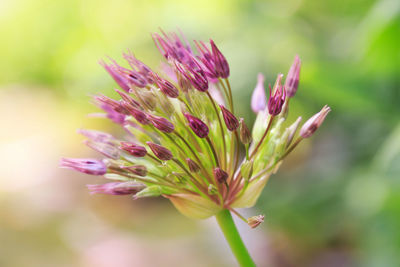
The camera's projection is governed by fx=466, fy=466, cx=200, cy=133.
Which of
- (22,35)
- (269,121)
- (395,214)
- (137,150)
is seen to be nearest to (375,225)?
(395,214)

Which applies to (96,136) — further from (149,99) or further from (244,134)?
(244,134)

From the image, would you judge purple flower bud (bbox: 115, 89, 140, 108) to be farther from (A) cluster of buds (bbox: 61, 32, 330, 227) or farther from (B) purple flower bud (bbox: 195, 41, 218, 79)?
(B) purple flower bud (bbox: 195, 41, 218, 79)

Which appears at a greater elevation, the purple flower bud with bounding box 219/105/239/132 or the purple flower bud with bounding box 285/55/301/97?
the purple flower bud with bounding box 285/55/301/97

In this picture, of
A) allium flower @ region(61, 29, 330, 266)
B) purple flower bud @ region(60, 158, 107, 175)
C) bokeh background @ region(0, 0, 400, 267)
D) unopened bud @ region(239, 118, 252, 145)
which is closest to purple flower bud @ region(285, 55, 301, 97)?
allium flower @ region(61, 29, 330, 266)

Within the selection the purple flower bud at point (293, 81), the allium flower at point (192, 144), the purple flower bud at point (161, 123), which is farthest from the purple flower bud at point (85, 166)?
the purple flower bud at point (293, 81)

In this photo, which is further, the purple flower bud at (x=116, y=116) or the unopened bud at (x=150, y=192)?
the purple flower bud at (x=116, y=116)

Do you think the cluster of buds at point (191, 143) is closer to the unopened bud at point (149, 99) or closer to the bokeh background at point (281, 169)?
the unopened bud at point (149, 99)

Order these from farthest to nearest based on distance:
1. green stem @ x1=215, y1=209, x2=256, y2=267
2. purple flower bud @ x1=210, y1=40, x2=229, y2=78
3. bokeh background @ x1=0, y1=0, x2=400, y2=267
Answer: bokeh background @ x1=0, y1=0, x2=400, y2=267, purple flower bud @ x1=210, y1=40, x2=229, y2=78, green stem @ x1=215, y1=209, x2=256, y2=267

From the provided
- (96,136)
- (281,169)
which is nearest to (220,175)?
(96,136)

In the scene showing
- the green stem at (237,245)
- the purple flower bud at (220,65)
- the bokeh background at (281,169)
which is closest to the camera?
the green stem at (237,245)
